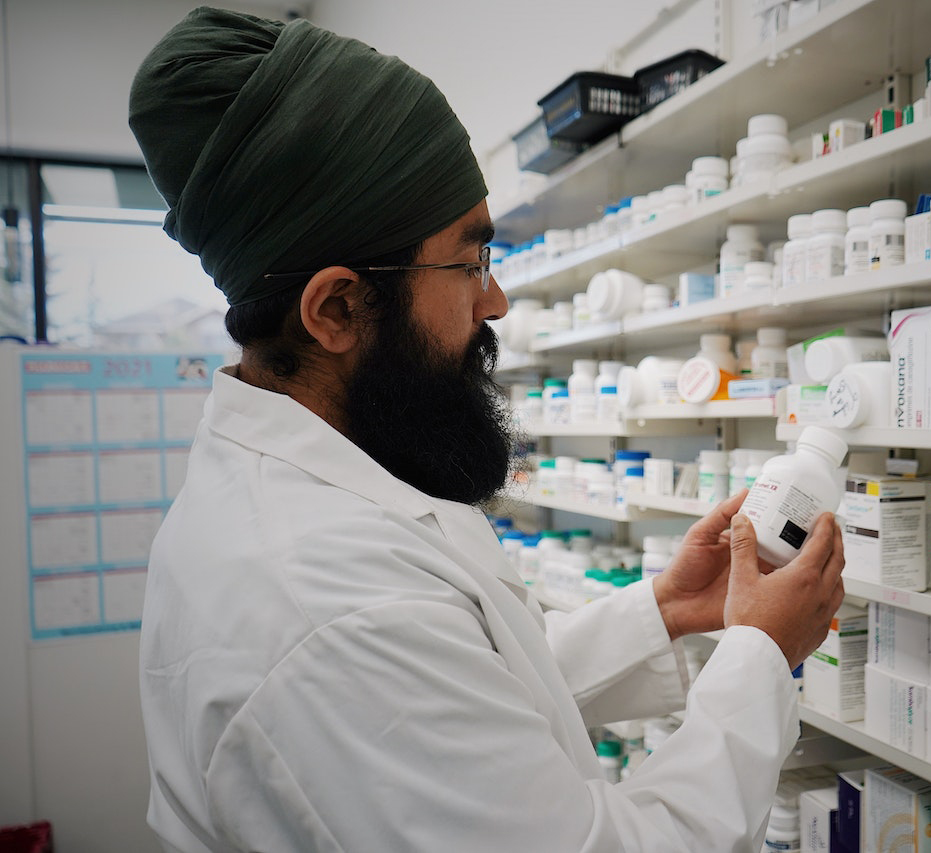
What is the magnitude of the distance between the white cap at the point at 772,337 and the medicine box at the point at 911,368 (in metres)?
0.35

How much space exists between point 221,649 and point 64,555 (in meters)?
2.41

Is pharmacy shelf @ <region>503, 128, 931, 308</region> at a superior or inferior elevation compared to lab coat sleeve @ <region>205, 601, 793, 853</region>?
superior

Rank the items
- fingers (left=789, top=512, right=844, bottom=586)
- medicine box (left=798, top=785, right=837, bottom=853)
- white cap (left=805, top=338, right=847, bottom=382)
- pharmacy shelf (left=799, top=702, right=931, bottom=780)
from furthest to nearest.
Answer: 1. medicine box (left=798, top=785, right=837, bottom=853)
2. white cap (left=805, top=338, right=847, bottom=382)
3. pharmacy shelf (left=799, top=702, right=931, bottom=780)
4. fingers (left=789, top=512, right=844, bottom=586)

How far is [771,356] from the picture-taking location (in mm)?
1431

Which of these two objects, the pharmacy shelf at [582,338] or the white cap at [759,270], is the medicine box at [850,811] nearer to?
the white cap at [759,270]

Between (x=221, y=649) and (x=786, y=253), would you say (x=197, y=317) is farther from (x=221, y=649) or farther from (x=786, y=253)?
(x=221, y=649)

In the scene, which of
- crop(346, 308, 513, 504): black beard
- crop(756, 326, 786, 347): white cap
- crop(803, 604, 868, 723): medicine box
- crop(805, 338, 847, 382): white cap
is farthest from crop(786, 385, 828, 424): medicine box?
crop(346, 308, 513, 504): black beard

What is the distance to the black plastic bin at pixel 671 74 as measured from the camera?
4.96 ft

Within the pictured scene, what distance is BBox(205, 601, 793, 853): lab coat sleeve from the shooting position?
58 cm

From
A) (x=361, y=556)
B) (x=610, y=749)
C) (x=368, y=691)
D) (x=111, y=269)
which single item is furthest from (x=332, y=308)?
(x=111, y=269)

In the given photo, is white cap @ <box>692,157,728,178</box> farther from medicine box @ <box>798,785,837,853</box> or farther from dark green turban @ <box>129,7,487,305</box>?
medicine box @ <box>798,785,837,853</box>

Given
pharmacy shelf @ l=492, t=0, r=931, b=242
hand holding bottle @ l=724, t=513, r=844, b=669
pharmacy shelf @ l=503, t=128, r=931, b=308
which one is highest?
pharmacy shelf @ l=492, t=0, r=931, b=242

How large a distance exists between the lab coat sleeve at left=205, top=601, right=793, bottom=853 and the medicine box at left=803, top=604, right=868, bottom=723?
666 mm

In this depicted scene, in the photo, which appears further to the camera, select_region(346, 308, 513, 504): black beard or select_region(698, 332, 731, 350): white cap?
select_region(698, 332, 731, 350): white cap
